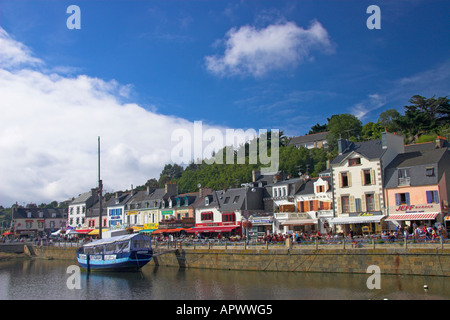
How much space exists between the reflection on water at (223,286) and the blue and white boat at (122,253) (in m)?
1.50

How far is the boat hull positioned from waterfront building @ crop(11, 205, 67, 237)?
57.9m

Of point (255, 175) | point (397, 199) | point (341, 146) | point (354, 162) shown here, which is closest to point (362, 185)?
point (354, 162)

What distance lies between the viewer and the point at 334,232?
4038 centimetres

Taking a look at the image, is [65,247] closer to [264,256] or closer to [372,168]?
[264,256]

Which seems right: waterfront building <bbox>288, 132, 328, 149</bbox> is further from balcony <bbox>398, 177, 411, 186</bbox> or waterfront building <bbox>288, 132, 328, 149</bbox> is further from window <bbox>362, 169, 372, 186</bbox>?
balcony <bbox>398, 177, 411, 186</bbox>

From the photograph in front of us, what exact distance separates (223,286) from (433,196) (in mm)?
19955

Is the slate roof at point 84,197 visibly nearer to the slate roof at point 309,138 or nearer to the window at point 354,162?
the slate roof at point 309,138

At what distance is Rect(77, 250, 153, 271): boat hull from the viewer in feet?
135

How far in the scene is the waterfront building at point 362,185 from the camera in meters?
38.8

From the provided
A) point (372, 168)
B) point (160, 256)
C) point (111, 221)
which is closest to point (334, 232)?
point (372, 168)

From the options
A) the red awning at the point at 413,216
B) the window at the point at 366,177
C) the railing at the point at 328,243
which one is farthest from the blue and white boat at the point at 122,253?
the red awning at the point at 413,216

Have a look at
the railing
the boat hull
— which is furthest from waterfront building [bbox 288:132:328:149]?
the boat hull
